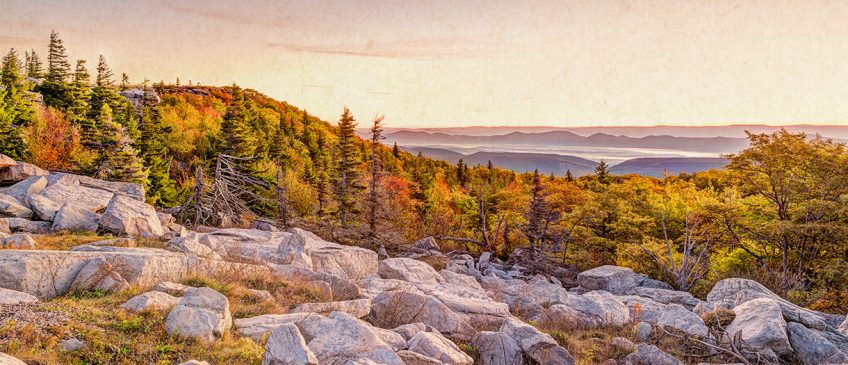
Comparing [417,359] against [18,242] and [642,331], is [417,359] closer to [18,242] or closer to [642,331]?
[642,331]

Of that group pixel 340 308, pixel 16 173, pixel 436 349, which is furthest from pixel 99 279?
pixel 16 173

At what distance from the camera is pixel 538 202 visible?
2377 centimetres

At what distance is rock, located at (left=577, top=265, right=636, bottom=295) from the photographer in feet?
64.4

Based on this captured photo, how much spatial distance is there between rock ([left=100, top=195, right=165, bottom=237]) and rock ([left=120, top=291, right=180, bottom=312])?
809 centimetres

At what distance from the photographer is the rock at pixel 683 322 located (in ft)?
39.1

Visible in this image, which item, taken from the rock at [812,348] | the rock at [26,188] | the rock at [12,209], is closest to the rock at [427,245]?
the rock at [12,209]

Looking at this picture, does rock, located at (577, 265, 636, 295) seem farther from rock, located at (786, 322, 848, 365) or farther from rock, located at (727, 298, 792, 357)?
rock, located at (786, 322, 848, 365)

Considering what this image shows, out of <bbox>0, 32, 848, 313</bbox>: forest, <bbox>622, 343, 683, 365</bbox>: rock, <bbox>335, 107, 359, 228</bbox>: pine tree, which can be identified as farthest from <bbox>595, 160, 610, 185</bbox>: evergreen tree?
<bbox>622, 343, 683, 365</bbox>: rock

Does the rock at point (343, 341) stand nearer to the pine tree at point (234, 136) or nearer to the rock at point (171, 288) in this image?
the rock at point (171, 288)

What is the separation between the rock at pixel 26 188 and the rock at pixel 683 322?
21.9m

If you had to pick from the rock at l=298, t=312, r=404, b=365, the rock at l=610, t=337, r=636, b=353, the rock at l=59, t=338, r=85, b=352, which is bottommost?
the rock at l=610, t=337, r=636, b=353

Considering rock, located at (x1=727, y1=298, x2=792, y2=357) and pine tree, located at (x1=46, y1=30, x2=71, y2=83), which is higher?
pine tree, located at (x1=46, y1=30, x2=71, y2=83)

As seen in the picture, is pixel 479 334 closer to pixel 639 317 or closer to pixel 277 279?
pixel 277 279

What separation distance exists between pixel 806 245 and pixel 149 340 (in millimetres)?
24475
